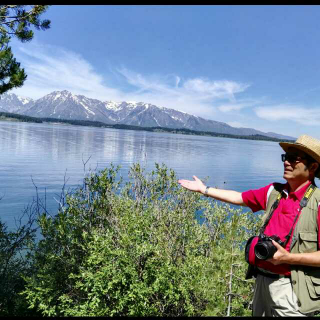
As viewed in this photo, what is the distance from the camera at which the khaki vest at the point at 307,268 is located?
2131 mm

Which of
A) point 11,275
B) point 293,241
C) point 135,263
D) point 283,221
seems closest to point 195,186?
point 283,221

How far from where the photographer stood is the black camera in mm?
2133

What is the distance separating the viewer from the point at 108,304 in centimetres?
767

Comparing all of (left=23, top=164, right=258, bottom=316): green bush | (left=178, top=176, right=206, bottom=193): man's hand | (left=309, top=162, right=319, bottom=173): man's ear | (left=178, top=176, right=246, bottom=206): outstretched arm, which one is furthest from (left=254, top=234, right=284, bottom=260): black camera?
(left=23, top=164, right=258, bottom=316): green bush

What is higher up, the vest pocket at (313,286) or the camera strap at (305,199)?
the camera strap at (305,199)

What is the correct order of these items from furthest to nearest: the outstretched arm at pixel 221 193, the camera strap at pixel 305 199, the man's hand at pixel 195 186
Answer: the man's hand at pixel 195 186 → the outstretched arm at pixel 221 193 → the camera strap at pixel 305 199

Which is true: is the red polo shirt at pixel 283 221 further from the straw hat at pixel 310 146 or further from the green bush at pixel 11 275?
the green bush at pixel 11 275

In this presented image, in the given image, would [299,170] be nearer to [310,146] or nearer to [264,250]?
[310,146]

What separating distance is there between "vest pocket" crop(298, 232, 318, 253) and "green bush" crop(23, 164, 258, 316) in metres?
3.17

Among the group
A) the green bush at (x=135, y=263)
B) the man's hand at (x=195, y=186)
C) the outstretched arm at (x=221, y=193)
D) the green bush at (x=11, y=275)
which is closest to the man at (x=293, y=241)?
Answer: the outstretched arm at (x=221, y=193)

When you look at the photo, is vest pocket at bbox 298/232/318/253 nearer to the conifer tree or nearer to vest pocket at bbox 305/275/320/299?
vest pocket at bbox 305/275/320/299

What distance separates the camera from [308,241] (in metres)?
2.14

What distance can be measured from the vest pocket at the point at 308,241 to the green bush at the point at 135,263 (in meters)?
3.17

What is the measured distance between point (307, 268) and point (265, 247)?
0.34m
